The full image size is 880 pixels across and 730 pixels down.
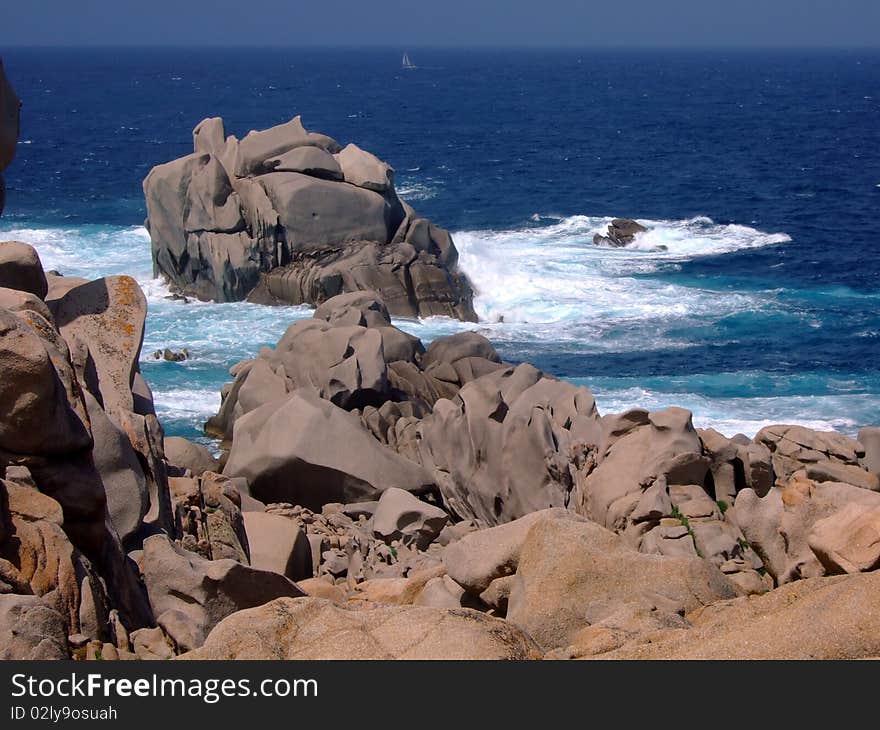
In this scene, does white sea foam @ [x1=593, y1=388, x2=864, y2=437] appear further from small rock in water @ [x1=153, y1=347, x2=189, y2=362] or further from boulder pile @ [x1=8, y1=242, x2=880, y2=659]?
small rock in water @ [x1=153, y1=347, x2=189, y2=362]

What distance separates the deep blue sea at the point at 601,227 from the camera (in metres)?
40.2

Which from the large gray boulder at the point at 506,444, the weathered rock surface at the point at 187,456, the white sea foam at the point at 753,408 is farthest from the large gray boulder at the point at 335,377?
the white sea foam at the point at 753,408

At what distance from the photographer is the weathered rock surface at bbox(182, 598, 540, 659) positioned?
8758 millimetres

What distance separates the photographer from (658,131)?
11112cm

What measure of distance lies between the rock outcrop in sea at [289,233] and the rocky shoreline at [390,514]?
12.5 meters

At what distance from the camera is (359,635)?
893 centimetres

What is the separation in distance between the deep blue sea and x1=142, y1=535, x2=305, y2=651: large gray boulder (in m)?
21.4

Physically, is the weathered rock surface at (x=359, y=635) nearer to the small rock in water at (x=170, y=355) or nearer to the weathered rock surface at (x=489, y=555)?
the weathered rock surface at (x=489, y=555)

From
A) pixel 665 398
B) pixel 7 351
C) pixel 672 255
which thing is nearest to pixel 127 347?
pixel 7 351

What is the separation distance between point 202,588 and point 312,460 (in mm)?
11095

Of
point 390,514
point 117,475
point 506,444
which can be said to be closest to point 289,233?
point 506,444

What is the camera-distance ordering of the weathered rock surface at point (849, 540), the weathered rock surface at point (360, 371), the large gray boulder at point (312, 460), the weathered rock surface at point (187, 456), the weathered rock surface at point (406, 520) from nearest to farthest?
1. the weathered rock surface at point (849, 540)
2. the weathered rock surface at point (406, 520)
3. the weathered rock surface at point (187, 456)
4. the large gray boulder at point (312, 460)
5. the weathered rock surface at point (360, 371)

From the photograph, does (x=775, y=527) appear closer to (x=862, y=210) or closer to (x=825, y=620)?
(x=825, y=620)

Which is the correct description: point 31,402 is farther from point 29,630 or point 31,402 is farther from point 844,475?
point 844,475
